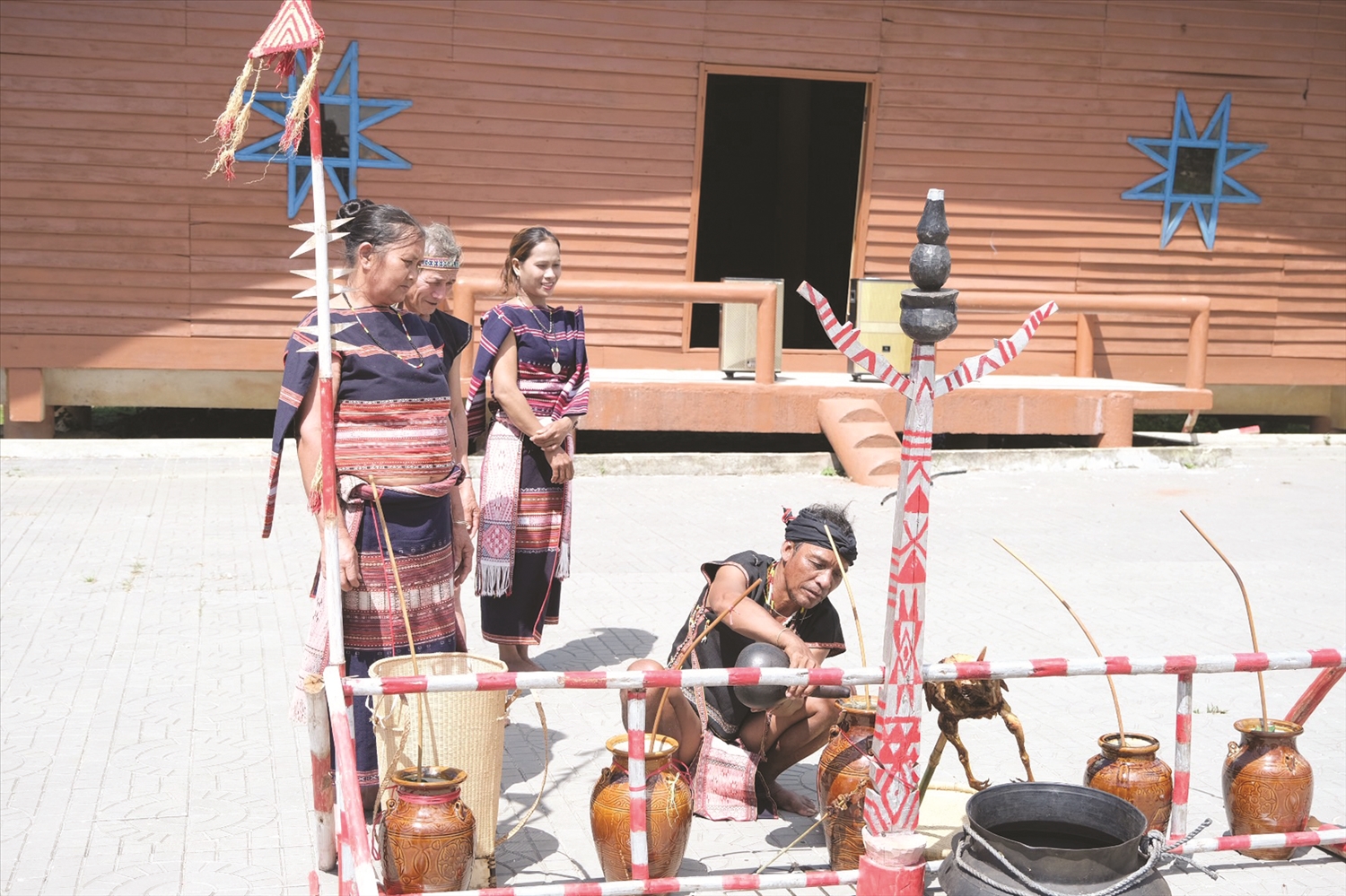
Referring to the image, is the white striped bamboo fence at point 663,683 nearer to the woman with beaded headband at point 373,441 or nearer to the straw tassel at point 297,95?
the woman with beaded headband at point 373,441

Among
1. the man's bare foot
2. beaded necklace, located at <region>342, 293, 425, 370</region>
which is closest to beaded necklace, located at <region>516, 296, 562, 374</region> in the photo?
beaded necklace, located at <region>342, 293, 425, 370</region>

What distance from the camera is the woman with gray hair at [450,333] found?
14.7 feet

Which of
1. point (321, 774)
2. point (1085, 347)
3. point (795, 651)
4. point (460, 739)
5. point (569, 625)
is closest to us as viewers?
point (321, 774)

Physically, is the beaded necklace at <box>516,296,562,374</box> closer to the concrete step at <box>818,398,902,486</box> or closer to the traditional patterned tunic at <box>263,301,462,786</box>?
the traditional patterned tunic at <box>263,301,462,786</box>

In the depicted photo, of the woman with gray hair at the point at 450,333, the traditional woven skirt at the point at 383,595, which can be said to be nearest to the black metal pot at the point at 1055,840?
the traditional woven skirt at the point at 383,595

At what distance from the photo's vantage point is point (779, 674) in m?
3.47

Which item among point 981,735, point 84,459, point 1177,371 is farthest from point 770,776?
point 1177,371

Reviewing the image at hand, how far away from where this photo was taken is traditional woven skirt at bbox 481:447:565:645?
18.6ft

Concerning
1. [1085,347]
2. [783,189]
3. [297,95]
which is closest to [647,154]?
[1085,347]

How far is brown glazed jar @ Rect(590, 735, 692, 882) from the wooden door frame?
9376 mm

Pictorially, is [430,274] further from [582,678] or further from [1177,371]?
[1177,371]

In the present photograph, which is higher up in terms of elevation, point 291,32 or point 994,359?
point 291,32

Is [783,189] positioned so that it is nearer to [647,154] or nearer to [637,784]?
[647,154]

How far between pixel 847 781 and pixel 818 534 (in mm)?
745
